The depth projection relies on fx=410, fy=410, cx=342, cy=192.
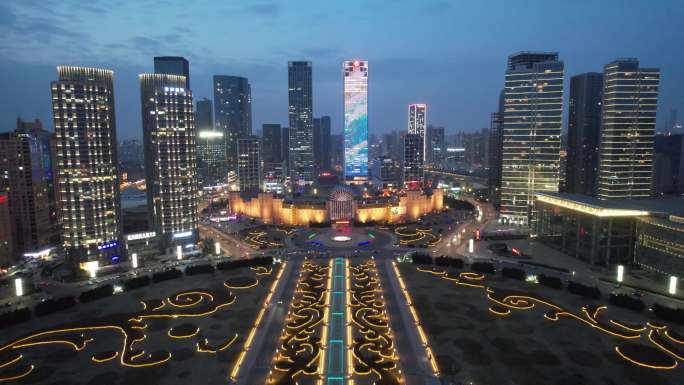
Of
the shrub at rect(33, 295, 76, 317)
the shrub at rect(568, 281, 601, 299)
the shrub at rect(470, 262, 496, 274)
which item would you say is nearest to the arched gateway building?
the shrub at rect(470, 262, 496, 274)

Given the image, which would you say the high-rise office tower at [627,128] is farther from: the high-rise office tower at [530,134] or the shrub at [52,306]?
the shrub at [52,306]

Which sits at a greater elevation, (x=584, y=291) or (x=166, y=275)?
(x=584, y=291)

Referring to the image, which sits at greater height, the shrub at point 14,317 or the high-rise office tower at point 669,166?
the high-rise office tower at point 669,166

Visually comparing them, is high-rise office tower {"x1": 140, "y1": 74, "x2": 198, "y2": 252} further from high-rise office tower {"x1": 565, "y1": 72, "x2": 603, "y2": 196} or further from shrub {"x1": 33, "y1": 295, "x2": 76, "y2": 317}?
high-rise office tower {"x1": 565, "y1": 72, "x2": 603, "y2": 196}

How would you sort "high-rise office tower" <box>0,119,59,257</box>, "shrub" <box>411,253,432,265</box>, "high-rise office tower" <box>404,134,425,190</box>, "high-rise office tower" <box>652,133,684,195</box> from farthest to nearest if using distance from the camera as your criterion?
"high-rise office tower" <box>404,134,425,190</box>, "high-rise office tower" <box>652,133,684,195</box>, "high-rise office tower" <box>0,119,59,257</box>, "shrub" <box>411,253,432,265</box>

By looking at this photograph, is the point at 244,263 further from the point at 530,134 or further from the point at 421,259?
the point at 530,134

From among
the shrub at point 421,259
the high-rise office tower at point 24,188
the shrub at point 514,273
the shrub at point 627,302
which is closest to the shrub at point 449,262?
the shrub at point 421,259

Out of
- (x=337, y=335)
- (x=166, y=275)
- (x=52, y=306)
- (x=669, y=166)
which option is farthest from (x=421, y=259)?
(x=669, y=166)
